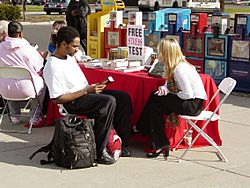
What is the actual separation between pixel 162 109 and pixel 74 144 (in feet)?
3.26

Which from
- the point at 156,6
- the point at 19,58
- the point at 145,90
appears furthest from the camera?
the point at 156,6

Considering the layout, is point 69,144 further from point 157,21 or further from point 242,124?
point 157,21

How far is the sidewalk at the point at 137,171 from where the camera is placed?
16.4 ft

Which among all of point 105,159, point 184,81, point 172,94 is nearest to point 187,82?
point 184,81

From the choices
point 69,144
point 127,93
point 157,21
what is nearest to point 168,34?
point 157,21

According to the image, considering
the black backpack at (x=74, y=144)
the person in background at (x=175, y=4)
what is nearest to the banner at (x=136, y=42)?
the black backpack at (x=74, y=144)

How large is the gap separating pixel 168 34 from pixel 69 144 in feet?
18.1

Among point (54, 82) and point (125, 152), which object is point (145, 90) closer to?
point (125, 152)

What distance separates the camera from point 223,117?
774 cm

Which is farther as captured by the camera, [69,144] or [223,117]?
[223,117]

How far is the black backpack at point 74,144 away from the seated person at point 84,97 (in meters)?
0.14

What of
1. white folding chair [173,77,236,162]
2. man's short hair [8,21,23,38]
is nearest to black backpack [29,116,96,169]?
white folding chair [173,77,236,162]

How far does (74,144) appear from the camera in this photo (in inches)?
208

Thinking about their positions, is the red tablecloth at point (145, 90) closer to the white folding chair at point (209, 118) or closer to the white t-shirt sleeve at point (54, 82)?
the white folding chair at point (209, 118)
